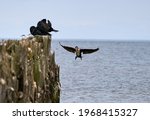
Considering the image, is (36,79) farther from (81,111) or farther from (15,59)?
(81,111)

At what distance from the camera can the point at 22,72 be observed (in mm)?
16641

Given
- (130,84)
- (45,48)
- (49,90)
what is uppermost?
(45,48)

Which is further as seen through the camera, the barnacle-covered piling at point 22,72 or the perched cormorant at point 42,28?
the perched cormorant at point 42,28

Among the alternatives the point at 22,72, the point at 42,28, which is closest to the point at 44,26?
the point at 42,28

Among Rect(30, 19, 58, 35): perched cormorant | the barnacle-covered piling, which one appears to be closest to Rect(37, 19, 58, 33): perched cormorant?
Rect(30, 19, 58, 35): perched cormorant

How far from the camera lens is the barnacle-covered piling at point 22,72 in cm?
1497

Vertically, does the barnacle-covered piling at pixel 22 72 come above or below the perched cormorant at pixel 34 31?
below

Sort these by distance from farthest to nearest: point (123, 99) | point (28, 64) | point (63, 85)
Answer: point (63, 85)
point (123, 99)
point (28, 64)

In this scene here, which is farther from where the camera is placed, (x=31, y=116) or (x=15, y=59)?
(x=15, y=59)

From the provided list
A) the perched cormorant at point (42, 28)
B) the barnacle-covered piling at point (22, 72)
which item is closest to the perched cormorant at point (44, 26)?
the perched cormorant at point (42, 28)

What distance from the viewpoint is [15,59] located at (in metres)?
16.1

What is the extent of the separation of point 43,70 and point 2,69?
23.3ft

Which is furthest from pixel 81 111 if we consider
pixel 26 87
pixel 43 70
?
pixel 43 70

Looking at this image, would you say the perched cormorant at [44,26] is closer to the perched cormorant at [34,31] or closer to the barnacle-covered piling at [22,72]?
the perched cormorant at [34,31]
